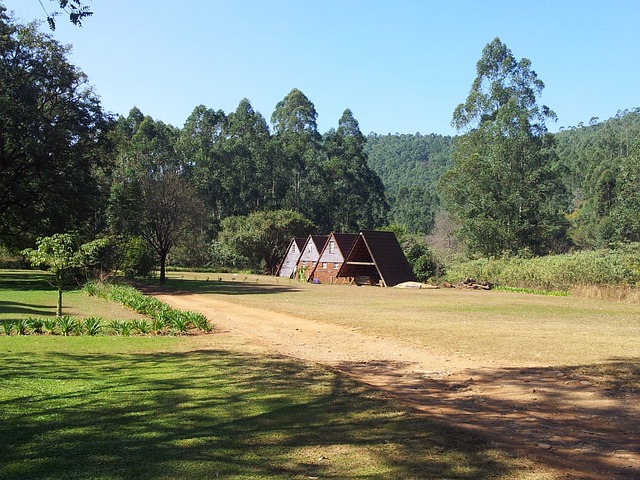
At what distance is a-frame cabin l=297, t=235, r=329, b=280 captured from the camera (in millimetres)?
52844

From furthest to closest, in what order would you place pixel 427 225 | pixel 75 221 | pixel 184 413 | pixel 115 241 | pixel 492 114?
pixel 427 225 → pixel 492 114 → pixel 115 241 → pixel 75 221 → pixel 184 413

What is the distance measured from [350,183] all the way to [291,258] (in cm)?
2296

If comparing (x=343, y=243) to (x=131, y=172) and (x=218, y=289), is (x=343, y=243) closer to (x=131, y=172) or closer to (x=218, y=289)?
(x=218, y=289)

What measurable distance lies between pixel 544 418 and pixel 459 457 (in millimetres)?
2163

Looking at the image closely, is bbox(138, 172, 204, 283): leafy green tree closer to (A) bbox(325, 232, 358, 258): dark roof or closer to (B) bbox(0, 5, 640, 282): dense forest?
(B) bbox(0, 5, 640, 282): dense forest

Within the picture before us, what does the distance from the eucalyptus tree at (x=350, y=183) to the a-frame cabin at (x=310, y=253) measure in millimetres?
23285

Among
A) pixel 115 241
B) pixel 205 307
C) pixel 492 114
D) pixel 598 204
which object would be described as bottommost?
pixel 205 307

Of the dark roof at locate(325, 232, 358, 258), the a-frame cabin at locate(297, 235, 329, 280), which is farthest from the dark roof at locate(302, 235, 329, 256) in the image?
the dark roof at locate(325, 232, 358, 258)

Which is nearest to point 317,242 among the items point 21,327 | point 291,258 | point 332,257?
point 291,258

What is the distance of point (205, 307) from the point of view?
21.9 metres

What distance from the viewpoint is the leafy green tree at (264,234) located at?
201ft

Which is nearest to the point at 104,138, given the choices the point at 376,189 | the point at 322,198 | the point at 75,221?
the point at 75,221

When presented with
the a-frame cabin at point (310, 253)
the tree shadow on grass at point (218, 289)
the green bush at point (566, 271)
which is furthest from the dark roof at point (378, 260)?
the a-frame cabin at point (310, 253)

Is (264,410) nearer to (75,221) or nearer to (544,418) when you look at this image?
(544,418)
